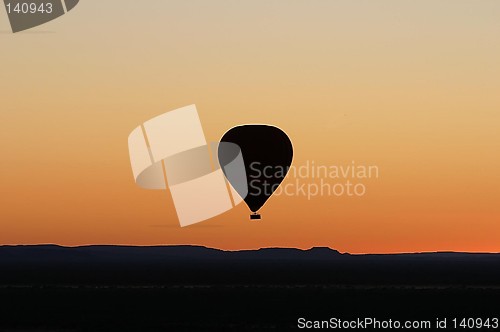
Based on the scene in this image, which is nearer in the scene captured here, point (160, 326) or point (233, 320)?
point (160, 326)

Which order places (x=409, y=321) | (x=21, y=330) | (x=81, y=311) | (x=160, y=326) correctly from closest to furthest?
(x=21, y=330) < (x=160, y=326) < (x=409, y=321) < (x=81, y=311)

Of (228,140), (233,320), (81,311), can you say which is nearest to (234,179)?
(228,140)

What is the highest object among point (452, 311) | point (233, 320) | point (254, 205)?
point (254, 205)

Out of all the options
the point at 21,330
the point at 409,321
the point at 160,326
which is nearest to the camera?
the point at 21,330

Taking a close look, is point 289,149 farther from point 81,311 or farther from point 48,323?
point 81,311

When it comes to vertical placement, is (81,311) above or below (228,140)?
below

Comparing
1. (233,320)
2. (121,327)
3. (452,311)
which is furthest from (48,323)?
(452,311)
